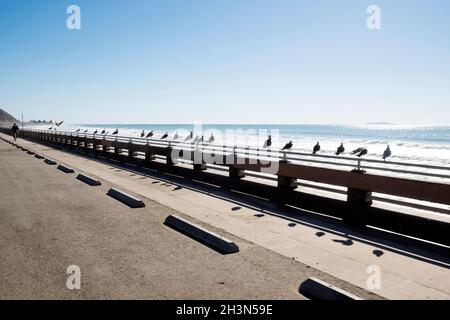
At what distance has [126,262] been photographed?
591cm

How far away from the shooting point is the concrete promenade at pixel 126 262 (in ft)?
16.0

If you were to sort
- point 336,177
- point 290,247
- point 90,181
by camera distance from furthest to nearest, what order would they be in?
point 90,181 < point 336,177 < point 290,247

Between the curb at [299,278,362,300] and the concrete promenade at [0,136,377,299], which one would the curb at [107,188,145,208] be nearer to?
the concrete promenade at [0,136,377,299]

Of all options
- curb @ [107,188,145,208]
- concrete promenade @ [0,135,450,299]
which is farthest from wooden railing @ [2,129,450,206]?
curb @ [107,188,145,208]

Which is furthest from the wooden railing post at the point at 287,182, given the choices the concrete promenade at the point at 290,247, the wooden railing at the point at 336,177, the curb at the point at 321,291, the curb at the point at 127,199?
the curb at the point at 321,291

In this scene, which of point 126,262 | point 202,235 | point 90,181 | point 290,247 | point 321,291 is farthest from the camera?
point 90,181

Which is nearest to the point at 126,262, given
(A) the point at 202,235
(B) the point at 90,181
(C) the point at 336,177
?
(A) the point at 202,235

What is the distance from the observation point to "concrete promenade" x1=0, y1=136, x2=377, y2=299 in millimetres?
4891

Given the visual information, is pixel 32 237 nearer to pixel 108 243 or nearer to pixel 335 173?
pixel 108 243

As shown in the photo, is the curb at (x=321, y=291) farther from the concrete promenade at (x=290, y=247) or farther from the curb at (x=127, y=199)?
the curb at (x=127, y=199)

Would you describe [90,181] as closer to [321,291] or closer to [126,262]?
[126,262]

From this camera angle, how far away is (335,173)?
9312mm

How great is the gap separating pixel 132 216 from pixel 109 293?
14.0ft

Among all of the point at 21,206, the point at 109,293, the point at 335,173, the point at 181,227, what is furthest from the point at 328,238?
the point at 21,206
